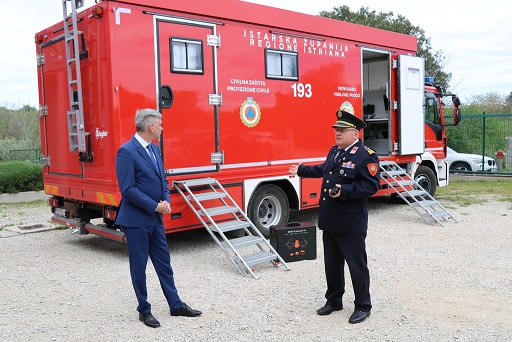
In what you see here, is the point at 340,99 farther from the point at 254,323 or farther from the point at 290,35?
the point at 254,323

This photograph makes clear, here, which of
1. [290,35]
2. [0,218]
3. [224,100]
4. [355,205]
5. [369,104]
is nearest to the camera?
[355,205]

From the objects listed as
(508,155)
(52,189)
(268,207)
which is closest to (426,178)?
(268,207)

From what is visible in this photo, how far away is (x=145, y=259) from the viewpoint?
13.7 ft

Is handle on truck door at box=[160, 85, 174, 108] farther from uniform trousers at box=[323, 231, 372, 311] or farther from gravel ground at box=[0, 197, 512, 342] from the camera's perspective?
uniform trousers at box=[323, 231, 372, 311]

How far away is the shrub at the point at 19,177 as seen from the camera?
12.2m

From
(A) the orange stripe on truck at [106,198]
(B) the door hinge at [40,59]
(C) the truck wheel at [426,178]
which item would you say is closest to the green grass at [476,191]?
(C) the truck wheel at [426,178]

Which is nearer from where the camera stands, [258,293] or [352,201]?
[352,201]

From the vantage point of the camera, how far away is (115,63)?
589 centimetres

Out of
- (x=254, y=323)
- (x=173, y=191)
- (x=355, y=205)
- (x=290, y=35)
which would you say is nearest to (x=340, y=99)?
(x=290, y=35)

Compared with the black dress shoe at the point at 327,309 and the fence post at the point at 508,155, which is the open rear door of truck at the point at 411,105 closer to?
the black dress shoe at the point at 327,309

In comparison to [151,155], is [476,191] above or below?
below

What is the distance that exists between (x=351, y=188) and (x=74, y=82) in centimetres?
399

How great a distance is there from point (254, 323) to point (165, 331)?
741 mm

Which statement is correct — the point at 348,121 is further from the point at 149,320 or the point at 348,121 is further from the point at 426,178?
the point at 426,178
